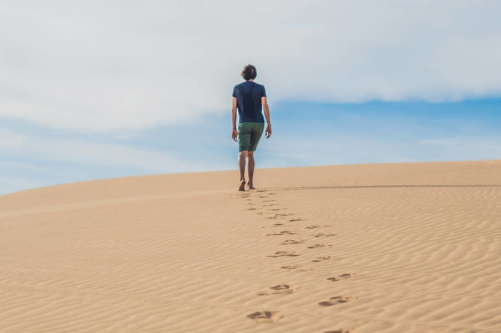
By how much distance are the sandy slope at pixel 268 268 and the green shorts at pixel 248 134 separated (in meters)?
1.28

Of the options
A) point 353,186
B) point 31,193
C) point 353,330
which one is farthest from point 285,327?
point 31,193

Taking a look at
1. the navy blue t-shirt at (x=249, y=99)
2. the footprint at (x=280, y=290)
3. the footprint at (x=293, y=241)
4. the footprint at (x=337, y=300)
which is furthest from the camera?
the navy blue t-shirt at (x=249, y=99)

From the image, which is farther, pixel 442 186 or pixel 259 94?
pixel 442 186

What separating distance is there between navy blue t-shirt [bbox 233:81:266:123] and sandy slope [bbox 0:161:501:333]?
1.87 m

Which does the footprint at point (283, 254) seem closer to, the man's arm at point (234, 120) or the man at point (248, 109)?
the man at point (248, 109)

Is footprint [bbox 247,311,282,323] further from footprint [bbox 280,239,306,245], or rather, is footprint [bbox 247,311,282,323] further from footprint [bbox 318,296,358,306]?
footprint [bbox 280,239,306,245]

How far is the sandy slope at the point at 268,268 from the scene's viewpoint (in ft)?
12.9

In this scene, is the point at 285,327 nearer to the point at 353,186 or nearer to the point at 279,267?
the point at 279,267

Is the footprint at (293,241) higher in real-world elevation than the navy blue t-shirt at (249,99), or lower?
lower

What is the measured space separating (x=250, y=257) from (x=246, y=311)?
6.83ft

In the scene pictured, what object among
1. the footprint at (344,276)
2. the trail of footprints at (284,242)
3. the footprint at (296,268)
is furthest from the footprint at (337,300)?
the footprint at (296,268)

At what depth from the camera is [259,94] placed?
36.7ft

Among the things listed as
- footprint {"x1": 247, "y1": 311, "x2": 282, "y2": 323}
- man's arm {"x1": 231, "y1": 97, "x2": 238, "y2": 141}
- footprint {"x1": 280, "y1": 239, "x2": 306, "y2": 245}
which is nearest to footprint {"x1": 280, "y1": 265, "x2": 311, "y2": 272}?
footprint {"x1": 280, "y1": 239, "x2": 306, "y2": 245}

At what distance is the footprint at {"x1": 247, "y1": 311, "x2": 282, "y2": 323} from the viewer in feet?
12.5
